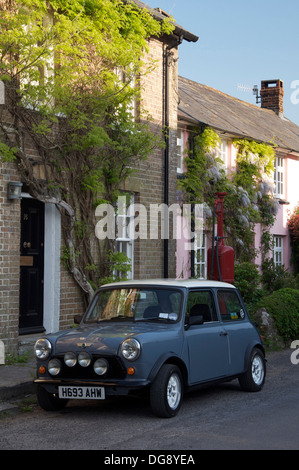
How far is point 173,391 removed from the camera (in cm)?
745

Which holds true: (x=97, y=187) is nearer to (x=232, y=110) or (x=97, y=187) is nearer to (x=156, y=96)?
(x=156, y=96)

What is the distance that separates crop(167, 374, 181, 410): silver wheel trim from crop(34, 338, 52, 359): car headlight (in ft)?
4.61

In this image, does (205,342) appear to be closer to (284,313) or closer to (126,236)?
(126,236)

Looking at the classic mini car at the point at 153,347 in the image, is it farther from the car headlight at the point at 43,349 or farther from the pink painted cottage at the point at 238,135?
the pink painted cottage at the point at 238,135

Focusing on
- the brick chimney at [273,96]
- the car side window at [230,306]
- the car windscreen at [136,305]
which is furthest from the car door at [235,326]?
the brick chimney at [273,96]

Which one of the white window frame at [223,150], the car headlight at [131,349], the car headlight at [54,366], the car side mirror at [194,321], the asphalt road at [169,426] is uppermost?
the white window frame at [223,150]

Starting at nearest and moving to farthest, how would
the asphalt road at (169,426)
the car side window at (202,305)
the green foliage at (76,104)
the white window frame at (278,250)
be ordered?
1. the asphalt road at (169,426)
2. the car side window at (202,305)
3. the green foliage at (76,104)
4. the white window frame at (278,250)

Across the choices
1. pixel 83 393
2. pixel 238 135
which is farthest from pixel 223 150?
pixel 83 393

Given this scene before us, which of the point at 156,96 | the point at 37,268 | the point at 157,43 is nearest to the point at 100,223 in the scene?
the point at 37,268

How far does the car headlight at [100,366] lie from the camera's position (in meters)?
7.23

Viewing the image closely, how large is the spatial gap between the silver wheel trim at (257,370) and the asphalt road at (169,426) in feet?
0.86

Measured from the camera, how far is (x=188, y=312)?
8273 mm

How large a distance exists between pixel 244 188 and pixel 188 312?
552 inches

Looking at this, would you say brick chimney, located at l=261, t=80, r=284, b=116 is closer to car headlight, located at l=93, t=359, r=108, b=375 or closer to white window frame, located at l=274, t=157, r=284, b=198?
white window frame, located at l=274, t=157, r=284, b=198
